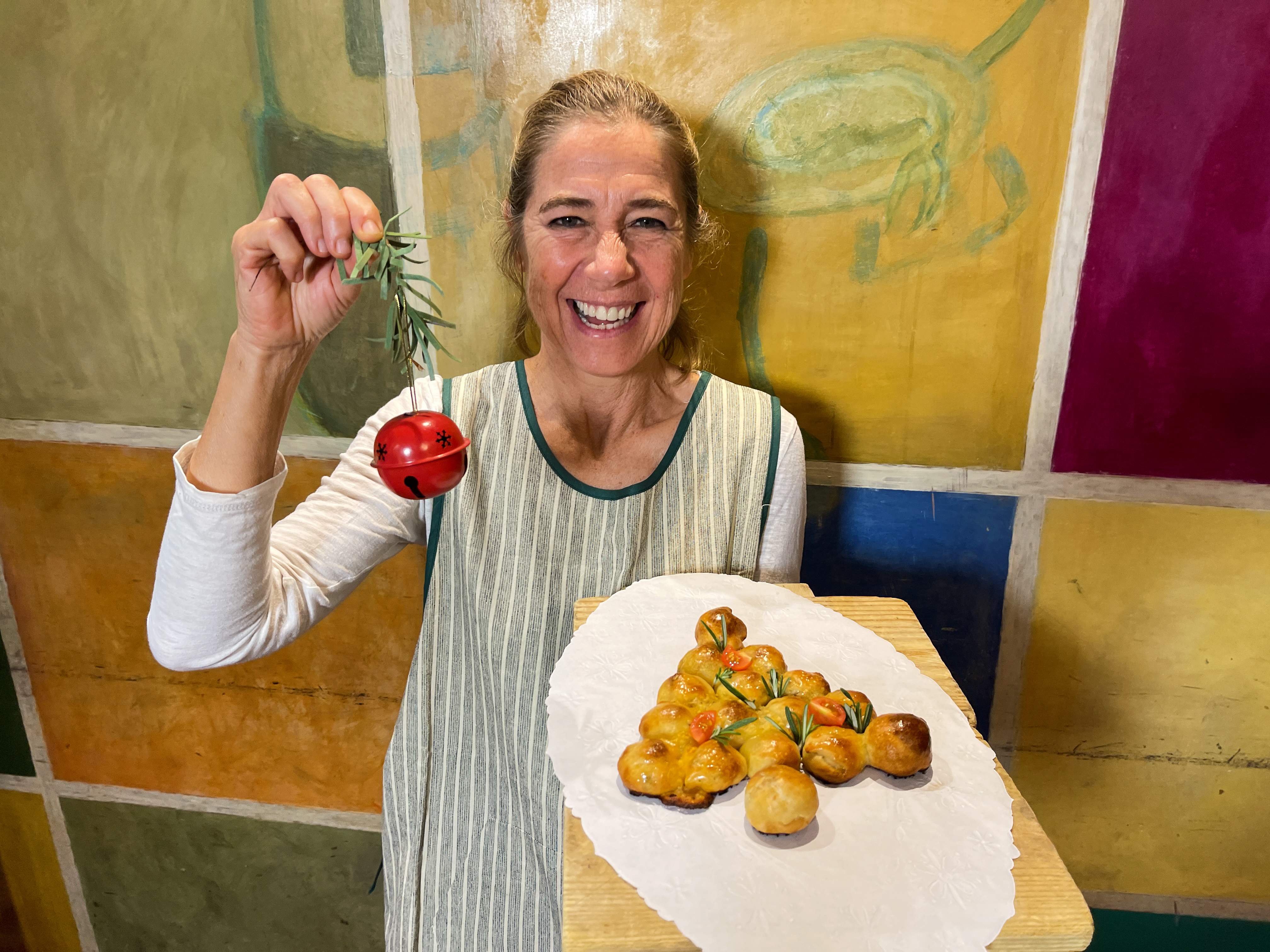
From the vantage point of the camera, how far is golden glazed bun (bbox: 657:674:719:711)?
2.67 feet

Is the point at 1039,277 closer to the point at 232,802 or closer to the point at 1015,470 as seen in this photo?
the point at 1015,470

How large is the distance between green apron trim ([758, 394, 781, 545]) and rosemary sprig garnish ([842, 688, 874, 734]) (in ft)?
1.68

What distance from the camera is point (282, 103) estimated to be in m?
1.35

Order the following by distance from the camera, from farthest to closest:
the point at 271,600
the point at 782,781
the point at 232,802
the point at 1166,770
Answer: the point at 232,802, the point at 1166,770, the point at 271,600, the point at 782,781

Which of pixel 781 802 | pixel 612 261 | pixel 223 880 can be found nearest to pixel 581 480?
pixel 612 261

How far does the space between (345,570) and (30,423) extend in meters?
0.96

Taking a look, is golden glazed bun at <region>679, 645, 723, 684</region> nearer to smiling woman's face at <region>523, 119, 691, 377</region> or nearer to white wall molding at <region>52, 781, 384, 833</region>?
smiling woman's face at <region>523, 119, 691, 377</region>

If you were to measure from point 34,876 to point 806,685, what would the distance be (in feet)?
7.21

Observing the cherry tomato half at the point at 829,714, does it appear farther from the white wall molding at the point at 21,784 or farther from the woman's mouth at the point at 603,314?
the white wall molding at the point at 21,784

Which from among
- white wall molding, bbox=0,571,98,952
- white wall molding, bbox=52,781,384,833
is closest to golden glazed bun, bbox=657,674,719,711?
white wall molding, bbox=52,781,384,833

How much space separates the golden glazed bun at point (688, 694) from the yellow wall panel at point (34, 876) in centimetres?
191

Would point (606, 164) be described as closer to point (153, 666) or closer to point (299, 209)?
point (299, 209)

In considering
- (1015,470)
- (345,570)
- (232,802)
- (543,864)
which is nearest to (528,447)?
(345,570)

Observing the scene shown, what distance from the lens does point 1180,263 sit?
1.28 m
